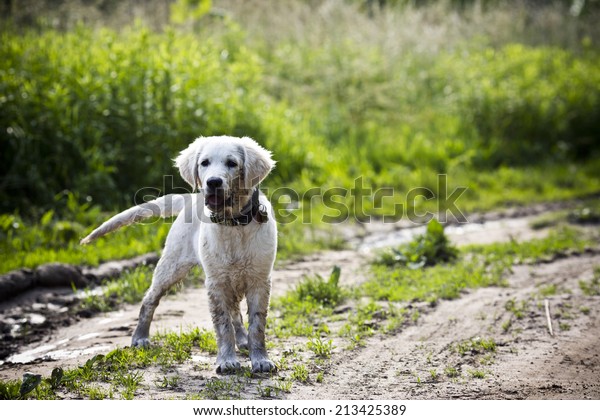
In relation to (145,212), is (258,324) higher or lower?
lower

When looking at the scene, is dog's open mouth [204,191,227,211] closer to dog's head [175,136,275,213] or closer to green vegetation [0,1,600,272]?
dog's head [175,136,275,213]

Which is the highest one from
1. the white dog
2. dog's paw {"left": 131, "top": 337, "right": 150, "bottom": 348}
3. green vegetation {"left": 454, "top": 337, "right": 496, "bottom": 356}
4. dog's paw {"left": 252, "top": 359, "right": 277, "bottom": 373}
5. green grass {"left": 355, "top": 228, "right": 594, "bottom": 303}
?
the white dog

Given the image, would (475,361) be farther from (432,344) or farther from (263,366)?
(263,366)

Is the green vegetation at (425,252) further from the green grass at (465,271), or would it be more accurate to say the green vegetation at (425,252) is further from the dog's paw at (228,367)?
the dog's paw at (228,367)

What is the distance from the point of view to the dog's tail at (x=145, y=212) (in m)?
5.13

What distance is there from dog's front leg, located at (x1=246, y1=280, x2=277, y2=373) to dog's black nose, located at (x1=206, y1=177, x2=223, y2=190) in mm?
762

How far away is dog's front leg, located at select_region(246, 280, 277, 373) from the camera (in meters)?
4.59

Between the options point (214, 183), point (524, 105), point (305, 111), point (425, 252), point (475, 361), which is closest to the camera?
point (214, 183)

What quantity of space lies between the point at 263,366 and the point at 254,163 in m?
1.21

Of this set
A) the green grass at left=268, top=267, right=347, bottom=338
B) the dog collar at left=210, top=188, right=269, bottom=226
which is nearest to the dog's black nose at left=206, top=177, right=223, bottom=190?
the dog collar at left=210, top=188, right=269, bottom=226

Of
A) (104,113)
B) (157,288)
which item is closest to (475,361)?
(157,288)

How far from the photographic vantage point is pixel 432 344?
5148 millimetres

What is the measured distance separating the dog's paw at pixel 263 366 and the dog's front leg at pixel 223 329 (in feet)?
0.32

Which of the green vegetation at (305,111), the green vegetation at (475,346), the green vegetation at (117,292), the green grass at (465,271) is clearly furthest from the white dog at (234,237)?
the green vegetation at (305,111)
